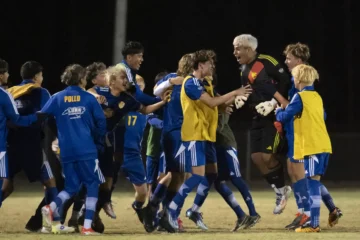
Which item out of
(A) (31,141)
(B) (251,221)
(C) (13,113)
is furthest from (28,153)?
(B) (251,221)

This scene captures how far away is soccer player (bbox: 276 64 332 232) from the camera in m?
10.5

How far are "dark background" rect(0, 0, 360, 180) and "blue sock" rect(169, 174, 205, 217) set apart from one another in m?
17.8

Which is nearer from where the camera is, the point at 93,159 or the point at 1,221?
the point at 93,159

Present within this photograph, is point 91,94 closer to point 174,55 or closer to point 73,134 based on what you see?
point 73,134

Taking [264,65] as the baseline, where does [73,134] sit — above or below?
below

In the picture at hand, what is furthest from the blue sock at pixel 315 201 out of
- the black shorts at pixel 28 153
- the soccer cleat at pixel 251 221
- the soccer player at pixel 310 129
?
the black shorts at pixel 28 153

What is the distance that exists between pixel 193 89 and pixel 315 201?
5.69 feet

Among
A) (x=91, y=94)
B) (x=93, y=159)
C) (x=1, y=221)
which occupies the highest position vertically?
(x=91, y=94)

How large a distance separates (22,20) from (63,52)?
1589mm

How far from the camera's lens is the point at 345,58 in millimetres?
29141

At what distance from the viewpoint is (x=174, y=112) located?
11.1 metres

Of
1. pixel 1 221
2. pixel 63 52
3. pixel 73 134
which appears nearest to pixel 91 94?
pixel 73 134

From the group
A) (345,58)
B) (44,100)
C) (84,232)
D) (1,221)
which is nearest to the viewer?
(84,232)

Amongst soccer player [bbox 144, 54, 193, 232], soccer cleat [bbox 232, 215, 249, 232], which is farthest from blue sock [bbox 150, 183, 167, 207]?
soccer cleat [bbox 232, 215, 249, 232]
